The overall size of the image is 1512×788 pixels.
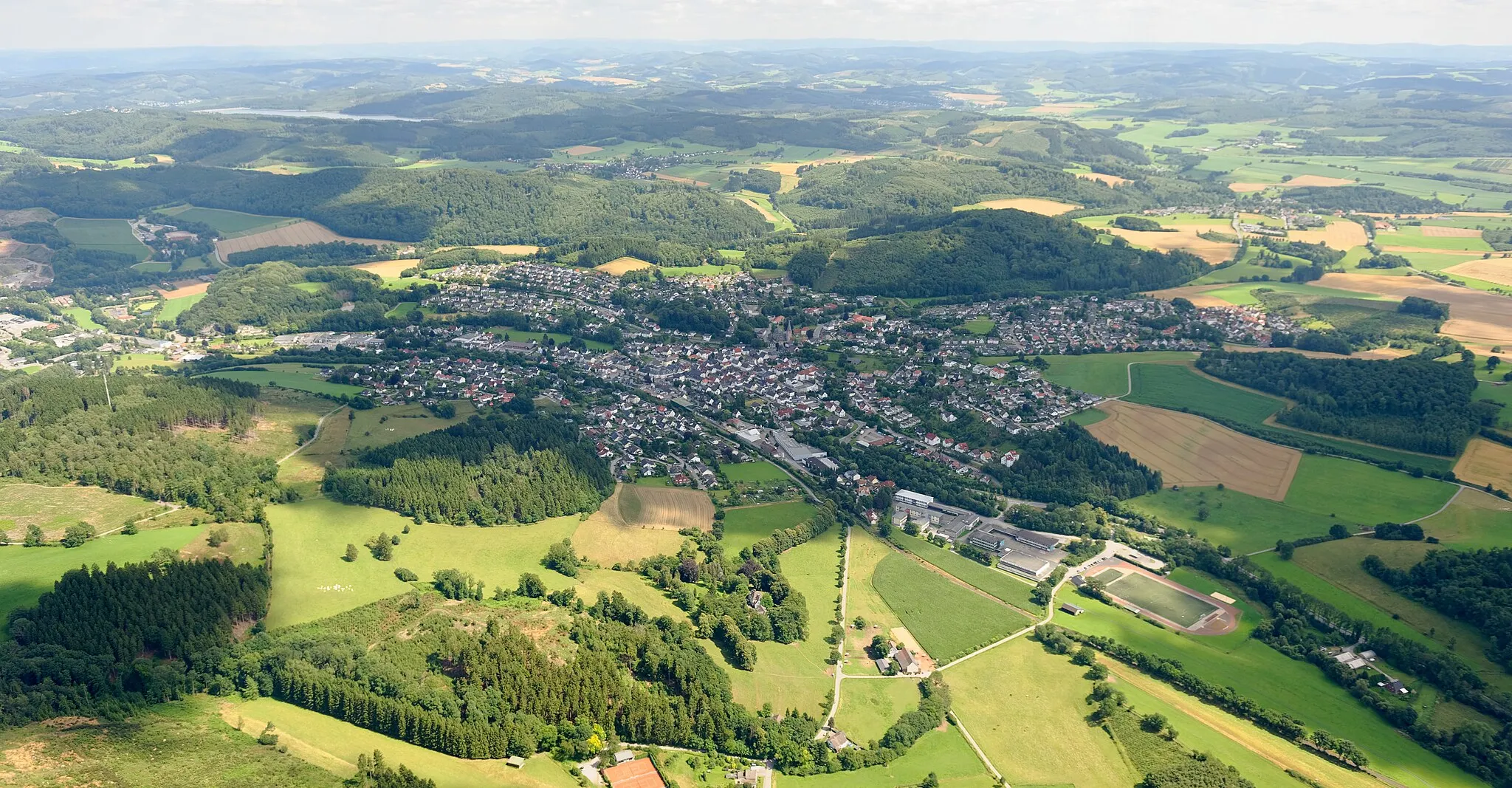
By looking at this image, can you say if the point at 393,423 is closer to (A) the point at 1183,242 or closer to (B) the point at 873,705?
(B) the point at 873,705

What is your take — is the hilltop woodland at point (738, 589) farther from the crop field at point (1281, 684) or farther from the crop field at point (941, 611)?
the crop field at point (1281, 684)

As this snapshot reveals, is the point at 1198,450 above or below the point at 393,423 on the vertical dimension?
below

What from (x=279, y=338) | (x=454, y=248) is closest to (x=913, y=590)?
(x=279, y=338)

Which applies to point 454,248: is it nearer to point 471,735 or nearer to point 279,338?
point 279,338

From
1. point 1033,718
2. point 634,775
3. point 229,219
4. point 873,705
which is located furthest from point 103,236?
point 1033,718

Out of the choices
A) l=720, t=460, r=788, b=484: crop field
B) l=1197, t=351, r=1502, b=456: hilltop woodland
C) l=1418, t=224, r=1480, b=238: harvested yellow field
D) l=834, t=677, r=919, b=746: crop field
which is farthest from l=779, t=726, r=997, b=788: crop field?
l=1418, t=224, r=1480, b=238: harvested yellow field

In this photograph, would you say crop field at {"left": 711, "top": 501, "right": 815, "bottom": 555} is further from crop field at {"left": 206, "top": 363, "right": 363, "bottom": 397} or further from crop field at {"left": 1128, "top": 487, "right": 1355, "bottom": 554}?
crop field at {"left": 206, "top": 363, "right": 363, "bottom": 397}

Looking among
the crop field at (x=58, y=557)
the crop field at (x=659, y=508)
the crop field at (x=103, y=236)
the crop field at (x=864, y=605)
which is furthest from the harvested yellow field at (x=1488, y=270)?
the crop field at (x=103, y=236)
